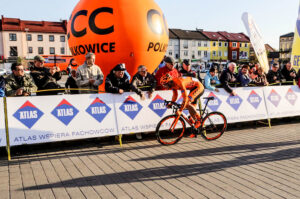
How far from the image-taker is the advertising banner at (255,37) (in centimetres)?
869

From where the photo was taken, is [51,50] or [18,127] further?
[51,50]

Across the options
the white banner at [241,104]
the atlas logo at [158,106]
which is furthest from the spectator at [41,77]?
the white banner at [241,104]

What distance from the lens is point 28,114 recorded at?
588cm

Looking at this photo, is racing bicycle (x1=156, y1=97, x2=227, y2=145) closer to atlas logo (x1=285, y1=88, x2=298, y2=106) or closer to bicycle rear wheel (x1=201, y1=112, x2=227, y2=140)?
bicycle rear wheel (x1=201, y1=112, x2=227, y2=140)

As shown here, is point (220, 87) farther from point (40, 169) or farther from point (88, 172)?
point (40, 169)

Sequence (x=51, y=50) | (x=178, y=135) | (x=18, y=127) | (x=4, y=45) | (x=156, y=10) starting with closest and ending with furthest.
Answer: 1. (x=18, y=127)
2. (x=178, y=135)
3. (x=156, y=10)
4. (x=4, y=45)
5. (x=51, y=50)

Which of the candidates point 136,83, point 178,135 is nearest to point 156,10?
point 136,83

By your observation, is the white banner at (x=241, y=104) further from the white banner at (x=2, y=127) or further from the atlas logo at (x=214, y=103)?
the white banner at (x=2, y=127)

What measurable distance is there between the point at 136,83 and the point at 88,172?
2.83 metres

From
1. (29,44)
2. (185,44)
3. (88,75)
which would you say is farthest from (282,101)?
(185,44)

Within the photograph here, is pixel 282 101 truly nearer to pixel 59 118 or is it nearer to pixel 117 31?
pixel 117 31

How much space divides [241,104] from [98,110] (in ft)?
14.1

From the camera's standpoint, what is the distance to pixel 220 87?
8.70 meters

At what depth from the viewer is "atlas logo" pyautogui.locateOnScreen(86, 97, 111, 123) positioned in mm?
6426
